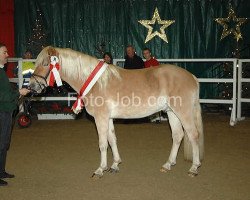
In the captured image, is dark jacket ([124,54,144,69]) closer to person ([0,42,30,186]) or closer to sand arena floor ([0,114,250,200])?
sand arena floor ([0,114,250,200])

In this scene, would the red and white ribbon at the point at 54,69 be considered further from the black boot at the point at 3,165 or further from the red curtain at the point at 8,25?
the red curtain at the point at 8,25

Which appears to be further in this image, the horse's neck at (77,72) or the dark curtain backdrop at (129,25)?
the dark curtain backdrop at (129,25)

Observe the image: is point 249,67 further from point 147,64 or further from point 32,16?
point 32,16

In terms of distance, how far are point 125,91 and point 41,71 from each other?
121 centimetres

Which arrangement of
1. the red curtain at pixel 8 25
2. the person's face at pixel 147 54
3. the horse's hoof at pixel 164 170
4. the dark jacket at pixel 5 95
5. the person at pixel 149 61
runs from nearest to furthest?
the dark jacket at pixel 5 95 < the horse's hoof at pixel 164 170 < the person at pixel 149 61 < the person's face at pixel 147 54 < the red curtain at pixel 8 25

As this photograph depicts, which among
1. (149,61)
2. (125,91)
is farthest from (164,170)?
(149,61)

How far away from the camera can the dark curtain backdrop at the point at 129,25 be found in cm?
1203

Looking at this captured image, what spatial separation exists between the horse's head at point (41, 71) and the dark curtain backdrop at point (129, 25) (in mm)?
7066

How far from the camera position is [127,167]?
5812 millimetres

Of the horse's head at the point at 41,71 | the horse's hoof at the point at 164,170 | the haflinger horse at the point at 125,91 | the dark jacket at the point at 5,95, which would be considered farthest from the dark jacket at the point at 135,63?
the dark jacket at the point at 5,95

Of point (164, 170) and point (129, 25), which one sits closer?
point (164, 170)

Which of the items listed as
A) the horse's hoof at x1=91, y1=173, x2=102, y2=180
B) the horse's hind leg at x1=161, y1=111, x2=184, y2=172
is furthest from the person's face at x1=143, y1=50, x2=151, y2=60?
the horse's hoof at x1=91, y1=173, x2=102, y2=180

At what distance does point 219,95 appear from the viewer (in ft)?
39.5

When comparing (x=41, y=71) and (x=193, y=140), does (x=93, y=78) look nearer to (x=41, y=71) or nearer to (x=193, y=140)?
(x=41, y=71)
